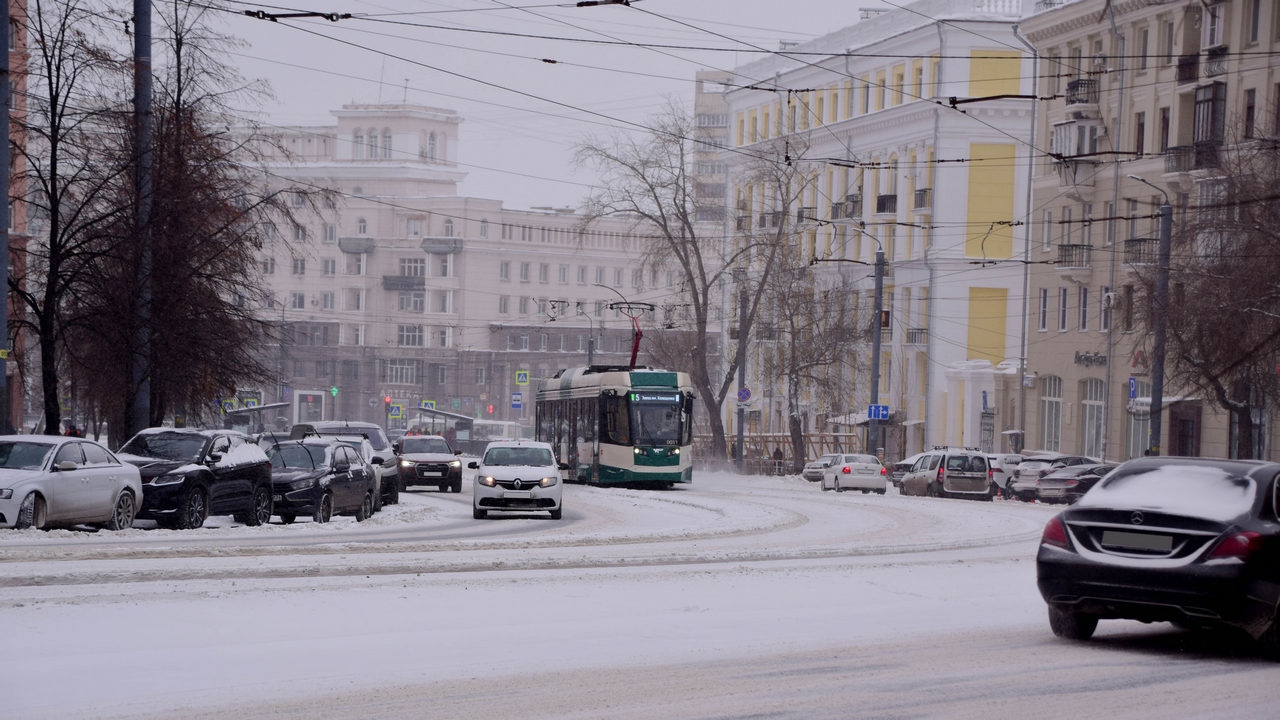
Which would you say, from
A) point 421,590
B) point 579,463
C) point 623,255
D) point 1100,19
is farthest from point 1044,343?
point 623,255

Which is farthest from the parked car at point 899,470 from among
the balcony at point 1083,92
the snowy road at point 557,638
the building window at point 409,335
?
the building window at point 409,335

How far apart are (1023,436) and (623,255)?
71478 millimetres

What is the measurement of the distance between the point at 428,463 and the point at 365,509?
16.3 meters

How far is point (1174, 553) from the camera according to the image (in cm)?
1242

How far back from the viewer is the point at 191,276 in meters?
32.2

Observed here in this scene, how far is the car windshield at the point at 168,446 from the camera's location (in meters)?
26.3

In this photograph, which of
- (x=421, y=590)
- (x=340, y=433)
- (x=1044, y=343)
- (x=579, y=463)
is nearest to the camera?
(x=421, y=590)

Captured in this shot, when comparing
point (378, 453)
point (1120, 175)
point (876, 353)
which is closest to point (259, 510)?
point (378, 453)

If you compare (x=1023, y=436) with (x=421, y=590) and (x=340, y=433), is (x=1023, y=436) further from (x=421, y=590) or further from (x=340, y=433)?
(x=421, y=590)

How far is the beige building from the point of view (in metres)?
54.5

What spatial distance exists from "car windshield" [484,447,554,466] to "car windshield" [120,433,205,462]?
275 inches

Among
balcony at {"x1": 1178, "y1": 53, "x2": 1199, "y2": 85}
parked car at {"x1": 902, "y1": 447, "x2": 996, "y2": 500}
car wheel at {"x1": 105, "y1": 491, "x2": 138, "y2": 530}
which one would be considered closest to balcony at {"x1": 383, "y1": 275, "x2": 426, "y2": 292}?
balcony at {"x1": 1178, "y1": 53, "x2": 1199, "y2": 85}

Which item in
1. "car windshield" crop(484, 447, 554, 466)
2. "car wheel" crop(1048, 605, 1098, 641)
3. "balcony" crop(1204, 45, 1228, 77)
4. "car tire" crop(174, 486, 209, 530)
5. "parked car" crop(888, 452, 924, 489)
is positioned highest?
"balcony" crop(1204, 45, 1228, 77)

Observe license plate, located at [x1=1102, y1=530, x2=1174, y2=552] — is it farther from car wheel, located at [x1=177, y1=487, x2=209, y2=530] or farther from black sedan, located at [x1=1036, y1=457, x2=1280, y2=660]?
car wheel, located at [x1=177, y1=487, x2=209, y2=530]
